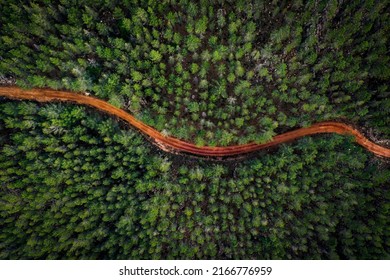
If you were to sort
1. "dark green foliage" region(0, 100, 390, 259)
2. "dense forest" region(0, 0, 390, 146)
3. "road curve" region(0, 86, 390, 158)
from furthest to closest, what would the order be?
"road curve" region(0, 86, 390, 158)
"dark green foliage" region(0, 100, 390, 259)
"dense forest" region(0, 0, 390, 146)

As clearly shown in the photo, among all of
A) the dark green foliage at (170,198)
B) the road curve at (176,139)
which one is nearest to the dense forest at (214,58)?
the road curve at (176,139)

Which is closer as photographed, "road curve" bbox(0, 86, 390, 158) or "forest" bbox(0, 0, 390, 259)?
"forest" bbox(0, 0, 390, 259)

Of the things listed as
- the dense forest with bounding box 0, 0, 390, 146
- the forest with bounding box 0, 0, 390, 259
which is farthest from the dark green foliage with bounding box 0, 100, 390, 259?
the dense forest with bounding box 0, 0, 390, 146

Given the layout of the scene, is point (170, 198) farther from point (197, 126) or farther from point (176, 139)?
point (197, 126)

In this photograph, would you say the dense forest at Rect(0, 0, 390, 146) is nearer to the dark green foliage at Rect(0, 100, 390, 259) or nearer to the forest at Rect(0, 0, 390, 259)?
the forest at Rect(0, 0, 390, 259)

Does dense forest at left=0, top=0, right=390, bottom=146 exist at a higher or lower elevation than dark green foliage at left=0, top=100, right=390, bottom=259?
higher

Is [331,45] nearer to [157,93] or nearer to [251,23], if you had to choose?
[251,23]
